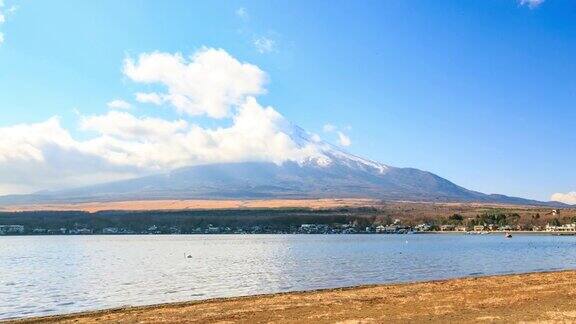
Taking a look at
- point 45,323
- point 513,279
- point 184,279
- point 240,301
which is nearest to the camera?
point 45,323

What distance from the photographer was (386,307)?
29250mm

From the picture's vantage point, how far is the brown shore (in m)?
25.4

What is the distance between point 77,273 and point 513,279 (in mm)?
48008

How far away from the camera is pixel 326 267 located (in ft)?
225

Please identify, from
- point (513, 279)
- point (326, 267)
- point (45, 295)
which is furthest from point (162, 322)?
point (326, 267)

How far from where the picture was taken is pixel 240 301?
35500 mm

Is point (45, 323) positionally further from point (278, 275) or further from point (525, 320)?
point (278, 275)

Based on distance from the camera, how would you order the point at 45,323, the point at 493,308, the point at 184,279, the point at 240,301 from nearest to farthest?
the point at 493,308, the point at 45,323, the point at 240,301, the point at 184,279

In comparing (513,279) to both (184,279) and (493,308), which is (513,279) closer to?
(493,308)

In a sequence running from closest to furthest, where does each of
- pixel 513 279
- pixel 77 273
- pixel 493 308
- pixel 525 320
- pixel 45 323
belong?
pixel 525 320 < pixel 493 308 < pixel 45 323 < pixel 513 279 < pixel 77 273

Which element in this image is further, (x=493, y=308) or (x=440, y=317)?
(x=493, y=308)

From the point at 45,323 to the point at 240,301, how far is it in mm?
11108

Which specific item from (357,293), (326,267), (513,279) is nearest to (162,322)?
(357,293)

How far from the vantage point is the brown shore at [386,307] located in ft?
83.3
